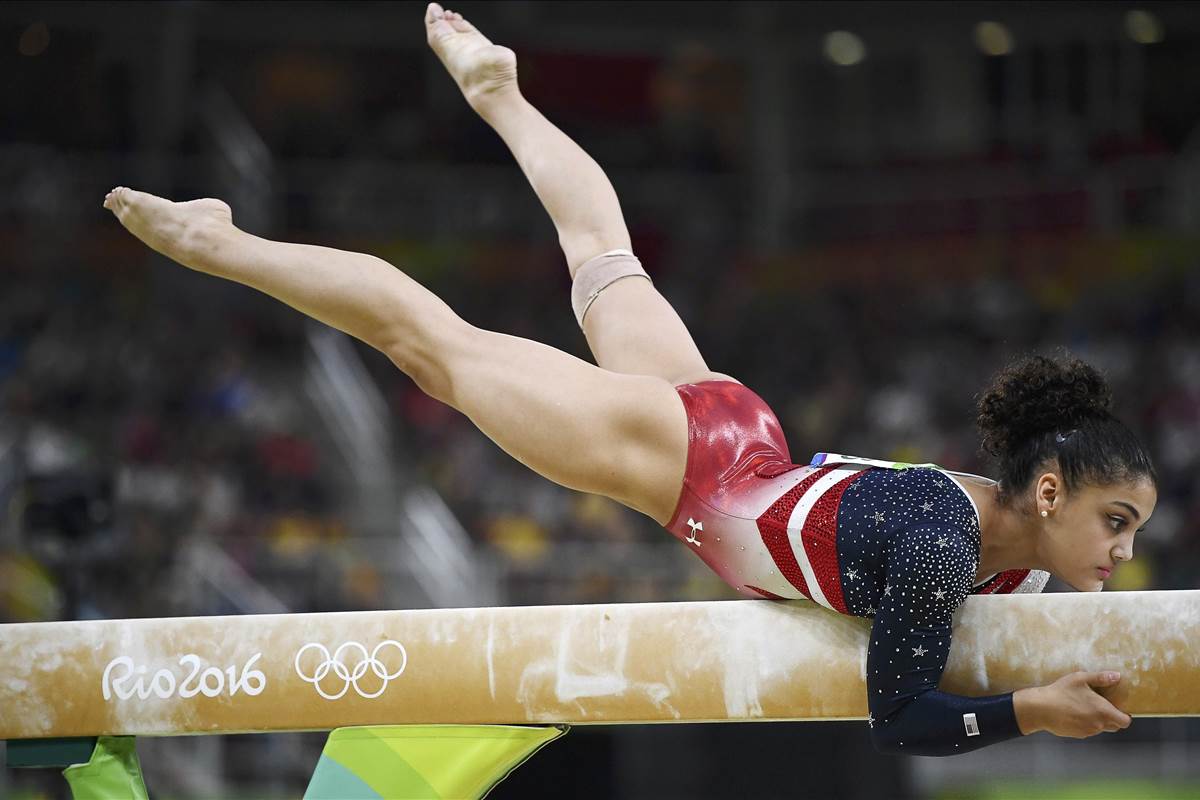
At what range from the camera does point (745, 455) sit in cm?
299

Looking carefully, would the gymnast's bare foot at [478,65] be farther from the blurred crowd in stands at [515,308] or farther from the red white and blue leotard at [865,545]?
the blurred crowd in stands at [515,308]

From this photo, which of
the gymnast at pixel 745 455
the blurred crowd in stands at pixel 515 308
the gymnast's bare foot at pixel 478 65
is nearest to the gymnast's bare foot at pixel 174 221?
→ the gymnast at pixel 745 455

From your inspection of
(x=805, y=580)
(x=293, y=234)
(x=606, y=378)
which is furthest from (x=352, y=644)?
(x=293, y=234)

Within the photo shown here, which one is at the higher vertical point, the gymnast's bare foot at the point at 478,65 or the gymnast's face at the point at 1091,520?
the gymnast's bare foot at the point at 478,65

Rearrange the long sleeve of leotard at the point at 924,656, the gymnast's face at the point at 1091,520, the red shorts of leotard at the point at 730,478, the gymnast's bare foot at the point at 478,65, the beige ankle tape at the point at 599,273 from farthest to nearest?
the gymnast's bare foot at the point at 478,65
the beige ankle tape at the point at 599,273
the red shorts of leotard at the point at 730,478
the gymnast's face at the point at 1091,520
the long sleeve of leotard at the point at 924,656

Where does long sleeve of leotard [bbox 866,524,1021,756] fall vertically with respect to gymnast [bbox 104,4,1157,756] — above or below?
below

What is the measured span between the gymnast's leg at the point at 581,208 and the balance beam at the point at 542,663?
0.70 m

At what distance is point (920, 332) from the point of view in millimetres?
11562

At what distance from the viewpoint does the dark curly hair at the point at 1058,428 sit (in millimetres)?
2576

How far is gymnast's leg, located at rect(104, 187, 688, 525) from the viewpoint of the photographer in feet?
9.73

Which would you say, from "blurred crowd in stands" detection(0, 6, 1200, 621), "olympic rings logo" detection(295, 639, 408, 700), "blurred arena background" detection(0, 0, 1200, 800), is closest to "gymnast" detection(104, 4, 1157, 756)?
"olympic rings logo" detection(295, 639, 408, 700)

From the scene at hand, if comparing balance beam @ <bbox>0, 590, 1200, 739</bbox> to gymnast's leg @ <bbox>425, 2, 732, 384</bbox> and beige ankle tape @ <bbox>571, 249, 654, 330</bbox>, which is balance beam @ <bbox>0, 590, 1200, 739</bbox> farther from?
beige ankle tape @ <bbox>571, 249, 654, 330</bbox>

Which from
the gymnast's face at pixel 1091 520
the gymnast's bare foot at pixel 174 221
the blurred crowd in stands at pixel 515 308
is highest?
the blurred crowd in stands at pixel 515 308

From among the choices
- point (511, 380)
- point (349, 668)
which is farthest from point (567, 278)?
point (349, 668)
